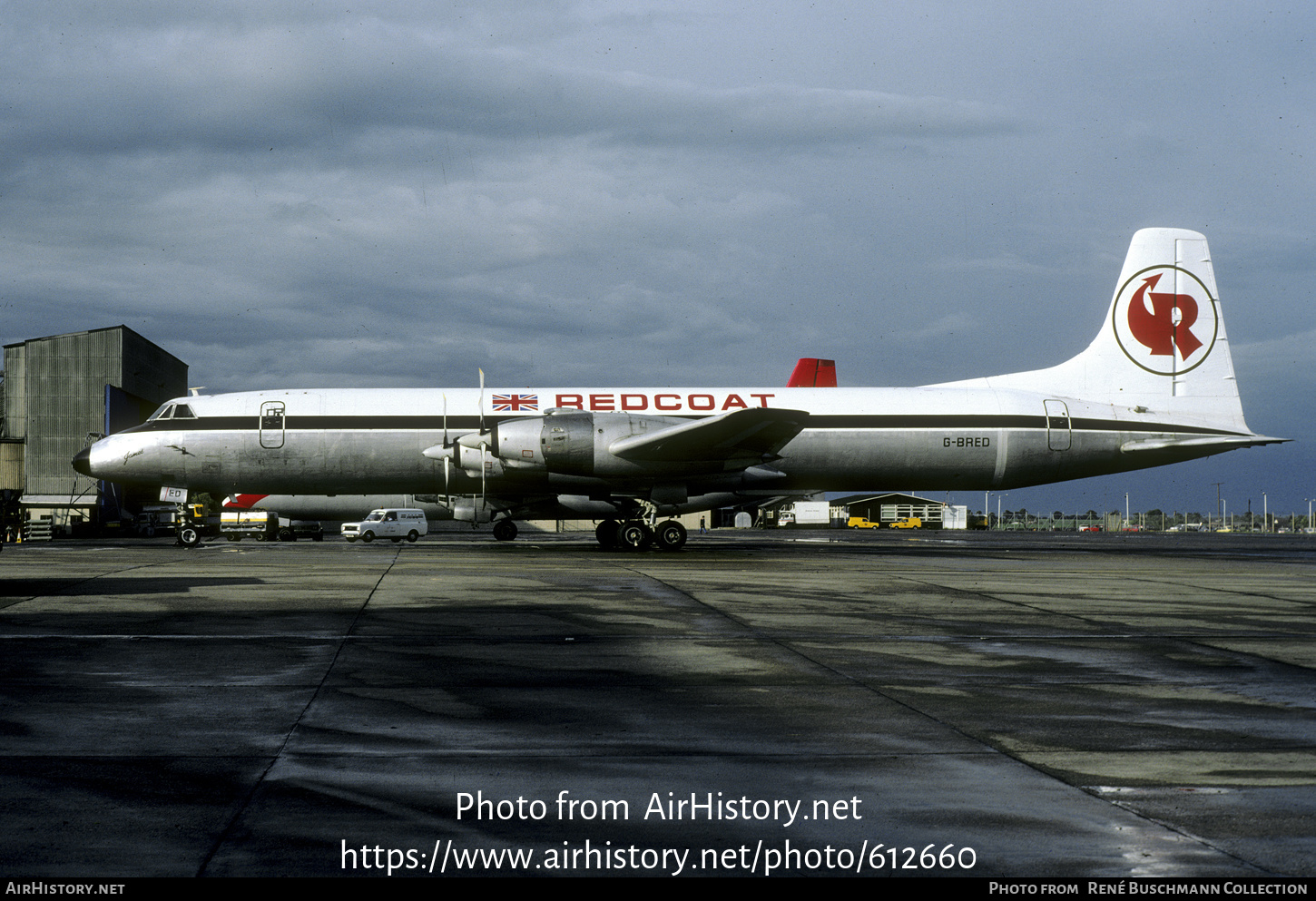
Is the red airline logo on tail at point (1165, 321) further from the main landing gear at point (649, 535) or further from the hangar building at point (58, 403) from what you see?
the hangar building at point (58, 403)

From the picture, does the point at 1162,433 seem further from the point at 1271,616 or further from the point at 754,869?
the point at 754,869

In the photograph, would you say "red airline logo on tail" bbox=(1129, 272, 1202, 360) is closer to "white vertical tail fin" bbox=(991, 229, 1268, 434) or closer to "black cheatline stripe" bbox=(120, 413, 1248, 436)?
"white vertical tail fin" bbox=(991, 229, 1268, 434)

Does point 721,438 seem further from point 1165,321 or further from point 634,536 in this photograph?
point 1165,321

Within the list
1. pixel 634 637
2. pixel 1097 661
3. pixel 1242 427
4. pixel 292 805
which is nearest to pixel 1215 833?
pixel 292 805

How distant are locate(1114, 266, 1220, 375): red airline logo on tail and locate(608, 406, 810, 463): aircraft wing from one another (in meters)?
13.2

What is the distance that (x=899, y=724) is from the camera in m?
6.53

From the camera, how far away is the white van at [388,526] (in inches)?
1801

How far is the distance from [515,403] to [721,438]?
7.08m

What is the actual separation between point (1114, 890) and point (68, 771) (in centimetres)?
496

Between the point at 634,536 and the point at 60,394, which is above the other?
the point at 60,394

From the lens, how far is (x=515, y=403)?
29.5 m

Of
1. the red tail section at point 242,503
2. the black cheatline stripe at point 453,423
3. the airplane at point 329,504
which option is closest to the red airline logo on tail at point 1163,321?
the black cheatline stripe at point 453,423

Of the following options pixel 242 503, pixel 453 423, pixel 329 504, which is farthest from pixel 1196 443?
pixel 242 503

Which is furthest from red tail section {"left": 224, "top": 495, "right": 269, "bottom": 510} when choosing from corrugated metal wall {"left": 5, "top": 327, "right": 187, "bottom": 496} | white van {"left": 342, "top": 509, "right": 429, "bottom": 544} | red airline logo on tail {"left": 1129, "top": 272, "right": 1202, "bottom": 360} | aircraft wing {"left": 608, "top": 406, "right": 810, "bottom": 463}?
red airline logo on tail {"left": 1129, "top": 272, "right": 1202, "bottom": 360}
